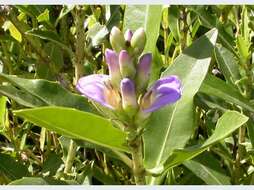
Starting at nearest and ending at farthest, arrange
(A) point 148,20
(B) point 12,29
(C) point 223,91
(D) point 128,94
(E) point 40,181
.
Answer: (D) point 128,94 < (E) point 40,181 < (A) point 148,20 < (C) point 223,91 < (B) point 12,29

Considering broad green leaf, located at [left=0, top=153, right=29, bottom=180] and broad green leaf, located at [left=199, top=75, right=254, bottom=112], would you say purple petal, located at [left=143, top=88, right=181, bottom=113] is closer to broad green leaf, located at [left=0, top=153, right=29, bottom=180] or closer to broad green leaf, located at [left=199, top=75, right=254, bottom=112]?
broad green leaf, located at [left=199, top=75, right=254, bottom=112]

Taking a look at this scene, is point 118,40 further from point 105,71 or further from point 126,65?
point 105,71

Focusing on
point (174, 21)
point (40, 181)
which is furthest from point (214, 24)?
point (40, 181)

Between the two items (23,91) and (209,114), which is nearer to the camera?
(23,91)

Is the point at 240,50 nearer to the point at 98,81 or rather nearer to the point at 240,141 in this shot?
the point at 240,141

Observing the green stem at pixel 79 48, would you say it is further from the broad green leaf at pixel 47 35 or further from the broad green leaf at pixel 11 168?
the broad green leaf at pixel 11 168

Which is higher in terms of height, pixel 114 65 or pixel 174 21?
pixel 114 65
